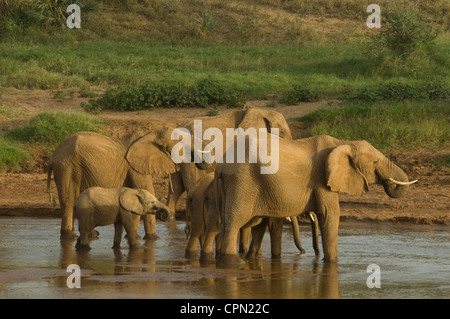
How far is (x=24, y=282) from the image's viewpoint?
8.95 meters

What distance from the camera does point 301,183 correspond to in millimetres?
9906

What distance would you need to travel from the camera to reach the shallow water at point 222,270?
8.60 meters

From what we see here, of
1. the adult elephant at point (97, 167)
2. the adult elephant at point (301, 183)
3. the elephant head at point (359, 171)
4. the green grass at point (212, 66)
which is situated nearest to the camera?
the adult elephant at point (301, 183)

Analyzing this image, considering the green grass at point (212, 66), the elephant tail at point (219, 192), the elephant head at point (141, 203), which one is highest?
the green grass at point (212, 66)

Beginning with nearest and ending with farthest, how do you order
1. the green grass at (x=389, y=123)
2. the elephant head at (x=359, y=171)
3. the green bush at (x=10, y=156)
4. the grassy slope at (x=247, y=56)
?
the elephant head at (x=359, y=171) → the green bush at (x=10, y=156) → the green grass at (x=389, y=123) → the grassy slope at (x=247, y=56)

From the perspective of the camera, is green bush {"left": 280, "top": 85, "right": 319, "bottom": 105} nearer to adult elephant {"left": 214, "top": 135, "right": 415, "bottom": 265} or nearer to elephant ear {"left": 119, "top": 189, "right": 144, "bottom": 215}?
elephant ear {"left": 119, "top": 189, "right": 144, "bottom": 215}

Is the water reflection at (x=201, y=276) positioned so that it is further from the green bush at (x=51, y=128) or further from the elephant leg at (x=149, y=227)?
the green bush at (x=51, y=128)

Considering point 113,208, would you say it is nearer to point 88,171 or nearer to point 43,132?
point 88,171

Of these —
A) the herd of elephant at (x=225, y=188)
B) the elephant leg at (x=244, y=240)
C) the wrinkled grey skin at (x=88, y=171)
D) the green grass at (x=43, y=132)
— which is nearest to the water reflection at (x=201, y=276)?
the herd of elephant at (x=225, y=188)

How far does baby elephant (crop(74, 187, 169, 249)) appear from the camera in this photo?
36.1 feet

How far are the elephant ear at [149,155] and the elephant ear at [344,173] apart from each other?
2.63 m

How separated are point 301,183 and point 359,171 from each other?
692 mm

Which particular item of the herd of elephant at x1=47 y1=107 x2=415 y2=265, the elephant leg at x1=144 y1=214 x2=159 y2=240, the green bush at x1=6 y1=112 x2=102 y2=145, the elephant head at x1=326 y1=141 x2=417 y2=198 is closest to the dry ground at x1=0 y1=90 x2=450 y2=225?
the green bush at x1=6 y1=112 x2=102 y2=145

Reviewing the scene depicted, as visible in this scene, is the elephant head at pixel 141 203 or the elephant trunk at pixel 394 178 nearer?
the elephant trunk at pixel 394 178
